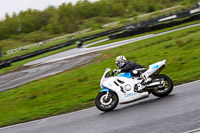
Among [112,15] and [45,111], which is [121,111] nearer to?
[45,111]

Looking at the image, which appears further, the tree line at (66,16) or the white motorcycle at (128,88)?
the tree line at (66,16)

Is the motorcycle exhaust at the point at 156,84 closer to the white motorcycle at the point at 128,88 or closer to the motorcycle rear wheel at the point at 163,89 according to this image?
the white motorcycle at the point at 128,88

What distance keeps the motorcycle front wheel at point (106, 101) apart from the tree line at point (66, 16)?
74.9 m

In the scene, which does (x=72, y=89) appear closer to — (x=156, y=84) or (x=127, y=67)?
(x=127, y=67)

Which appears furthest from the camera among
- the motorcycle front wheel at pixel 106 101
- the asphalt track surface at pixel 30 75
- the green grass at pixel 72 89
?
the asphalt track surface at pixel 30 75

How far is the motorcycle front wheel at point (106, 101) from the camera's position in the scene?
28.2 ft

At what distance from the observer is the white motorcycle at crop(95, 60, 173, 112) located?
861 centimetres

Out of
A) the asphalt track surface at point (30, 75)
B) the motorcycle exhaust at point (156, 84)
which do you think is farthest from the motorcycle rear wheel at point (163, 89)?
the asphalt track surface at point (30, 75)

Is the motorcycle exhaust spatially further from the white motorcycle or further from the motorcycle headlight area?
the motorcycle headlight area

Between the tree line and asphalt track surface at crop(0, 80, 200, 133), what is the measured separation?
74.4 m

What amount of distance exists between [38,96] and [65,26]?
74.7 meters

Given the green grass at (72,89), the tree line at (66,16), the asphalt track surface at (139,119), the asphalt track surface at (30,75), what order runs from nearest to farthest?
the asphalt track surface at (139,119), the green grass at (72,89), the asphalt track surface at (30,75), the tree line at (66,16)

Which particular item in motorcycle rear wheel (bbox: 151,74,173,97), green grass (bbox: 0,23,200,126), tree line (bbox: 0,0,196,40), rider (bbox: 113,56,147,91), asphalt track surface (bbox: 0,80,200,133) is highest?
tree line (bbox: 0,0,196,40)

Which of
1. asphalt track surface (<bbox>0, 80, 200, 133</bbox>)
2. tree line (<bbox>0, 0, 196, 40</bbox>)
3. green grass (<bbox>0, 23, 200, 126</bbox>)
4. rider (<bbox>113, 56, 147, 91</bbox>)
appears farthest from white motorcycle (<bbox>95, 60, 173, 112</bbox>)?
tree line (<bbox>0, 0, 196, 40</bbox>)
